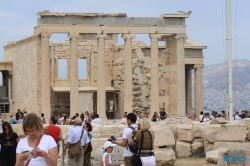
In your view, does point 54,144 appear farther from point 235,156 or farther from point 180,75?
point 180,75

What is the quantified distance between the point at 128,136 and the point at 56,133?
2.77 meters

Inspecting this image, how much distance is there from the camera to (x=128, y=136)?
11719mm

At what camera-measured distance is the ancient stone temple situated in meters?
35.2

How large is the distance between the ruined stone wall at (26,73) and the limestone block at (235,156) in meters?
21.8

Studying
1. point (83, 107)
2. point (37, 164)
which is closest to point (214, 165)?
point (37, 164)

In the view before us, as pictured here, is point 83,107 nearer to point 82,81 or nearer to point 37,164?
point 82,81

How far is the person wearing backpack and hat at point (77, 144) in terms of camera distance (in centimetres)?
1400

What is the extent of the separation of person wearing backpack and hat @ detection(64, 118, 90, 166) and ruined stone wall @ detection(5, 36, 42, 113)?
72.3ft

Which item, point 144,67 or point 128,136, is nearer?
point 128,136

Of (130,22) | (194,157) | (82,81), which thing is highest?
(130,22)

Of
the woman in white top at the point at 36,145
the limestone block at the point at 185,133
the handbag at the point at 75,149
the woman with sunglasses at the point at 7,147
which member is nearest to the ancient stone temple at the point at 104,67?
the limestone block at the point at 185,133

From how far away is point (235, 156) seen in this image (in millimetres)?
15148

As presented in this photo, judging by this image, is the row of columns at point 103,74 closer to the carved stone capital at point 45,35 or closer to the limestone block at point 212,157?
the carved stone capital at point 45,35

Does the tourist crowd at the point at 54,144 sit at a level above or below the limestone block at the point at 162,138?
above
